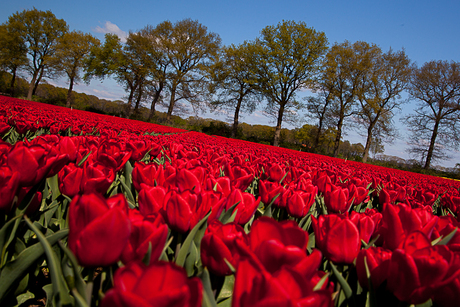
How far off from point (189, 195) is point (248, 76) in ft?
105

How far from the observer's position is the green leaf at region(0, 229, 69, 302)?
602 millimetres

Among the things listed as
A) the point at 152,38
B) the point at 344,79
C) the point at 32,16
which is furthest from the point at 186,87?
the point at 32,16

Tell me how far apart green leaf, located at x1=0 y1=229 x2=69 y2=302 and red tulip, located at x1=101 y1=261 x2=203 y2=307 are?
331 millimetres

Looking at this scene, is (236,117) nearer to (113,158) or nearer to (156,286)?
(113,158)

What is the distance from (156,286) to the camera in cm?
38

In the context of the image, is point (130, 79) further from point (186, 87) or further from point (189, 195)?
point (189, 195)

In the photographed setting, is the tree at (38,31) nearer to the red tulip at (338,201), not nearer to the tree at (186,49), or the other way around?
the tree at (186,49)

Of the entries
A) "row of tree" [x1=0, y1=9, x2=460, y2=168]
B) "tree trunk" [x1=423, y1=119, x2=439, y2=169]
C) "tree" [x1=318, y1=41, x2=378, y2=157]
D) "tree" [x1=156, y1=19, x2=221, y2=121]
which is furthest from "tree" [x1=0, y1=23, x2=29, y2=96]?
"tree trunk" [x1=423, y1=119, x2=439, y2=169]

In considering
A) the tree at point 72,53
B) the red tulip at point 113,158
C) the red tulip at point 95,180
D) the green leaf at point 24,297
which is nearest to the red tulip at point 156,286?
the red tulip at point 95,180

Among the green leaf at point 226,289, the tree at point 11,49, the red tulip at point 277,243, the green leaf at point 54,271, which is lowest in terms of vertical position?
the green leaf at point 226,289

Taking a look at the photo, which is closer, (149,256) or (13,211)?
(149,256)

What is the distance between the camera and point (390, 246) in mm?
825

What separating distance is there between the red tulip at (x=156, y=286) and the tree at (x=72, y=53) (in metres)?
42.4

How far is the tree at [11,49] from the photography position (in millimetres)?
32156
